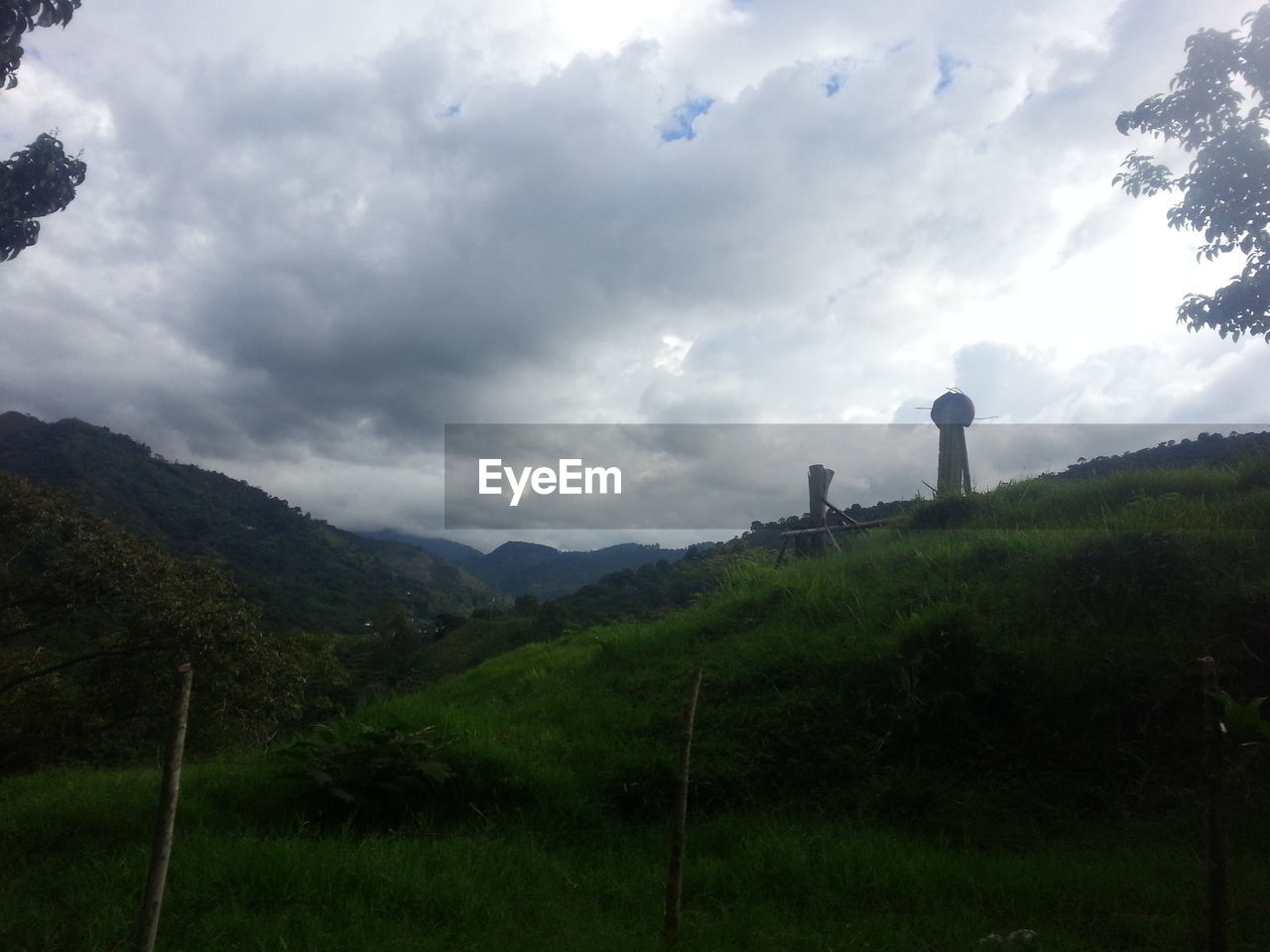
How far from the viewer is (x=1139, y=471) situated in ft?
30.2

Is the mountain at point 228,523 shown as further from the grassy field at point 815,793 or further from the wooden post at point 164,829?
the wooden post at point 164,829

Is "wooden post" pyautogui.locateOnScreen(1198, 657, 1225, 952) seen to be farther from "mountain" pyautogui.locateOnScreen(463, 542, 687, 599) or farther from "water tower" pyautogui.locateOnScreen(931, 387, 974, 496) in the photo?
"mountain" pyautogui.locateOnScreen(463, 542, 687, 599)

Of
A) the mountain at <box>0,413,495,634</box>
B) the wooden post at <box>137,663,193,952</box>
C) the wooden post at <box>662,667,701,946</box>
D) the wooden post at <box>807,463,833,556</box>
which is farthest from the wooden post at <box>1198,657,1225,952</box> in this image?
the mountain at <box>0,413,495,634</box>

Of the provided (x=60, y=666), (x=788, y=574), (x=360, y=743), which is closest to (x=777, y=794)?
(x=360, y=743)

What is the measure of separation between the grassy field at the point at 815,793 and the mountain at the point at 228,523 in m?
27.3

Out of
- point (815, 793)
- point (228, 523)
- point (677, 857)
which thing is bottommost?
point (815, 793)

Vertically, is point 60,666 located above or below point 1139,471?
A: below

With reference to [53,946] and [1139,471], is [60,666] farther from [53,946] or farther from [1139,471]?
[1139,471]

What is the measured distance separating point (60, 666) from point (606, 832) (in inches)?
297

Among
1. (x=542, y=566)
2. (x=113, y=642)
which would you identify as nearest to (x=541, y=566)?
(x=542, y=566)

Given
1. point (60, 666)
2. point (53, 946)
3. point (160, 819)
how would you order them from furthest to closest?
point (60, 666)
point (53, 946)
point (160, 819)

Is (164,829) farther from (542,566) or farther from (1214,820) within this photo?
(542,566)

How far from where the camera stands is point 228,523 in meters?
43.9

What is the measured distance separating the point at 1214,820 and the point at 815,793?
2.85 metres
